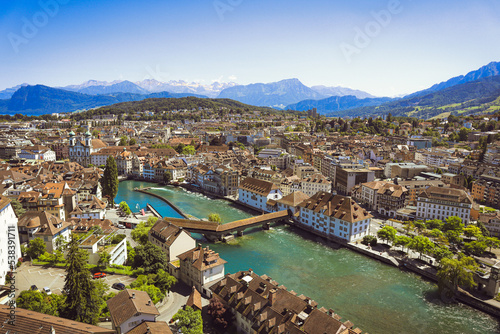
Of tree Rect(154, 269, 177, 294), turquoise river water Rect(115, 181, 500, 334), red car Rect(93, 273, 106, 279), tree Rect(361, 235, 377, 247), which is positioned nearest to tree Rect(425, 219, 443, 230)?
tree Rect(361, 235, 377, 247)

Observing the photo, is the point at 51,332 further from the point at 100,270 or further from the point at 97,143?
the point at 97,143

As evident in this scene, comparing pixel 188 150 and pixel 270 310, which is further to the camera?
pixel 188 150

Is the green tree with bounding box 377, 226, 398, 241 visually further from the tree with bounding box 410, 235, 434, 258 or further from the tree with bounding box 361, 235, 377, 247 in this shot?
the tree with bounding box 410, 235, 434, 258

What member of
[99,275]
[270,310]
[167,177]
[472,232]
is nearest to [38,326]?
[99,275]

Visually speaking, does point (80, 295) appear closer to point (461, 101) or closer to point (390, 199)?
point (390, 199)

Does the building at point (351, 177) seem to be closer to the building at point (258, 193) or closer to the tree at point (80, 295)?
the building at point (258, 193)

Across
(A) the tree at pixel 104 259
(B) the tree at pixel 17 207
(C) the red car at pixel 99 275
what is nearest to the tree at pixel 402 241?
(A) the tree at pixel 104 259
